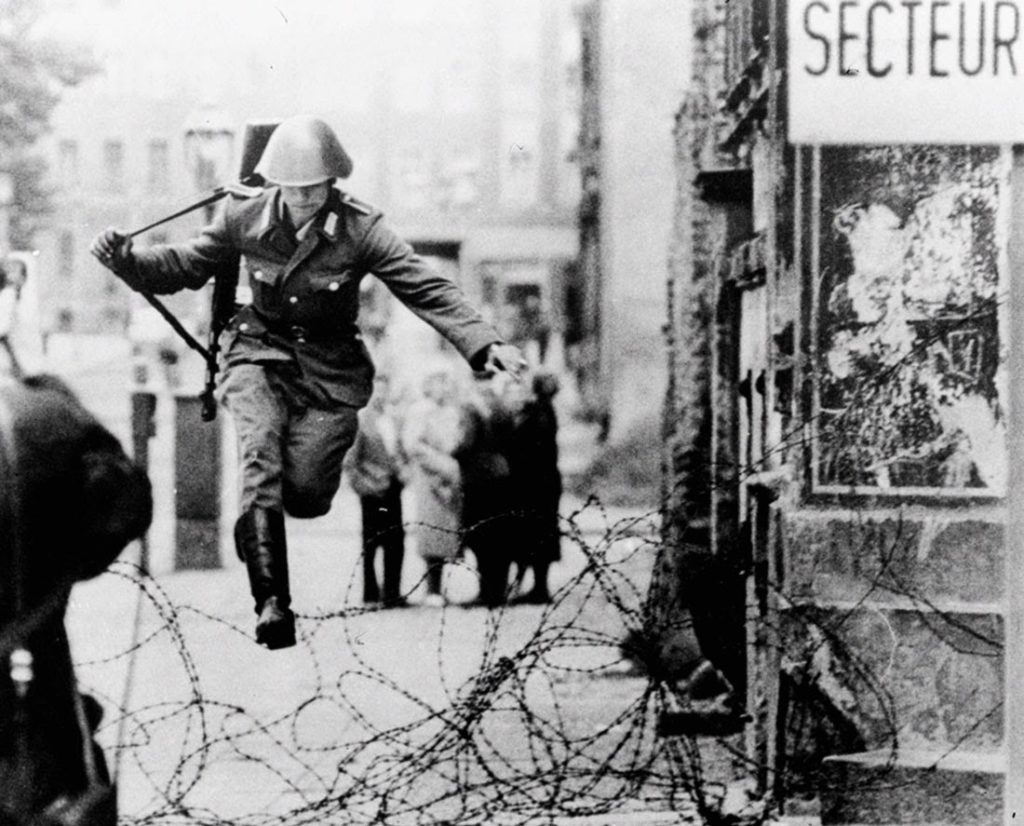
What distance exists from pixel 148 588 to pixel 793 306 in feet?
7.69

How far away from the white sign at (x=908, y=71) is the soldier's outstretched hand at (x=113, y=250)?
82.0 inches

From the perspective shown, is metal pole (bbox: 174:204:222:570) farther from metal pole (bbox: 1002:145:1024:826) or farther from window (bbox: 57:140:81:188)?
metal pole (bbox: 1002:145:1024:826)

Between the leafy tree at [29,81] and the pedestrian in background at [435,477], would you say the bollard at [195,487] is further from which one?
the leafy tree at [29,81]

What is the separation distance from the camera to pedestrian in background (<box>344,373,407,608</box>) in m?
5.34

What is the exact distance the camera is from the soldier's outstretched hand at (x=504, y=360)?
511cm

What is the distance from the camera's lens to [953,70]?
190 inches

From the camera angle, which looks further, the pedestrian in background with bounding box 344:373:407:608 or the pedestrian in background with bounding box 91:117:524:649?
the pedestrian in background with bounding box 344:373:407:608

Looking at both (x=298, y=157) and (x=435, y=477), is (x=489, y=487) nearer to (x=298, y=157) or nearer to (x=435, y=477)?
(x=435, y=477)

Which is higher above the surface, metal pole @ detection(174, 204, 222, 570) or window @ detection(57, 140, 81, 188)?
window @ detection(57, 140, 81, 188)

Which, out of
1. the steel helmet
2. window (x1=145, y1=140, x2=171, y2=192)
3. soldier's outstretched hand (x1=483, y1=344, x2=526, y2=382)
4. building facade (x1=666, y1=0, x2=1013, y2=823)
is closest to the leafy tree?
window (x1=145, y1=140, x2=171, y2=192)

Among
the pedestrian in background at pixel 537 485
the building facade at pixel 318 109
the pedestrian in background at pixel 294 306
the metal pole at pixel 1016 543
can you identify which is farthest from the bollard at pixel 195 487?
the metal pole at pixel 1016 543

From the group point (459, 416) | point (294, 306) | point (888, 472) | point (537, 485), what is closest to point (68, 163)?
point (294, 306)

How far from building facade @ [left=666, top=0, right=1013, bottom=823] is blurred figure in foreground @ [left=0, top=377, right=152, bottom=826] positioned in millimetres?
2316

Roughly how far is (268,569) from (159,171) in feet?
4.38
